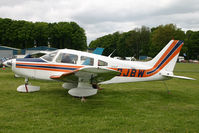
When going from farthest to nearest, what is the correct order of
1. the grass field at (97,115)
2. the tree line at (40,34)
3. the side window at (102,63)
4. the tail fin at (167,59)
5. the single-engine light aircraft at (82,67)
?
the tree line at (40,34) → the tail fin at (167,59) → the side window at (102,63) → the single-engine light aircraft at (82,67) → the grass field at (97,115)

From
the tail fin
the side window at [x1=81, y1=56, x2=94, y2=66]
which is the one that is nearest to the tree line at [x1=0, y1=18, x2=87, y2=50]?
the tail fin

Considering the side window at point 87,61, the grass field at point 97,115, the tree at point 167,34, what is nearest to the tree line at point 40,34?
the tree at point 167,34

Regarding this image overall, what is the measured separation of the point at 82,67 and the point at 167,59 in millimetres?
3621

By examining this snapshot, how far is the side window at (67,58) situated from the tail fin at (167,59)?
3.12m

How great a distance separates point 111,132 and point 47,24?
58.0 metres

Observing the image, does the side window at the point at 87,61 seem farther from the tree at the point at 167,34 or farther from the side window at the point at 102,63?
the tree at the point at 167,34

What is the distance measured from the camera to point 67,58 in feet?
22.1

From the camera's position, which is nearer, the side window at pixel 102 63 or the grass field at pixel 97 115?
the grass field at pixel 97 115

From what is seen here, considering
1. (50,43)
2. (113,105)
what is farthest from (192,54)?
(113,105)

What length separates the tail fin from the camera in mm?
7301

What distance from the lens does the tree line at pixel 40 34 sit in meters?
52.0

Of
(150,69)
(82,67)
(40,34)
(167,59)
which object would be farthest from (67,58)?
(40,34)

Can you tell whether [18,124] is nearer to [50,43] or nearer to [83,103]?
[83,103]

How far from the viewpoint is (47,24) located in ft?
187
